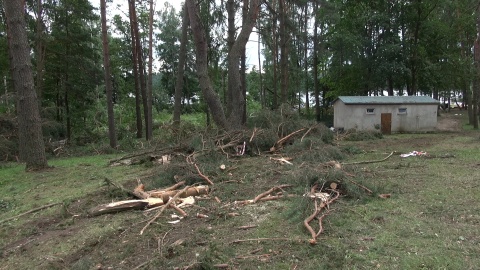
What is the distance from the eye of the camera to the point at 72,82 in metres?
20.6

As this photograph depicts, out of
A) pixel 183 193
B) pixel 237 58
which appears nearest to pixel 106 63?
pixel 237 58

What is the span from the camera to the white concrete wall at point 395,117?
22.5 meters

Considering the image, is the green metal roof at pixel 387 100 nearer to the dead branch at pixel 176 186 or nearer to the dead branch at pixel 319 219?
the dead branch at pixel 176 186

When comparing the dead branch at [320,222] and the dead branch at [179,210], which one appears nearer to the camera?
the dead branch at [320,222]

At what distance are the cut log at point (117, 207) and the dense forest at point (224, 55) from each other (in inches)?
247

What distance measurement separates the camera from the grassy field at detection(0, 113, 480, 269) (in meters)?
3.59

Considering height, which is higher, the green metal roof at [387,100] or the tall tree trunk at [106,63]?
the tall tree trunk at [106,63]

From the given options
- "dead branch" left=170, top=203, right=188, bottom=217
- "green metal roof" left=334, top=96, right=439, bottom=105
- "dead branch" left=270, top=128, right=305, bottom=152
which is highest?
"green metal roof" left=334, top=96, right=439, bottom=105

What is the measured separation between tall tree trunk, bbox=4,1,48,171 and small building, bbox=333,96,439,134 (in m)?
17.1

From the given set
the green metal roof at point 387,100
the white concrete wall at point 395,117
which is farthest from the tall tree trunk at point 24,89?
the white concrete wall at point 395,117

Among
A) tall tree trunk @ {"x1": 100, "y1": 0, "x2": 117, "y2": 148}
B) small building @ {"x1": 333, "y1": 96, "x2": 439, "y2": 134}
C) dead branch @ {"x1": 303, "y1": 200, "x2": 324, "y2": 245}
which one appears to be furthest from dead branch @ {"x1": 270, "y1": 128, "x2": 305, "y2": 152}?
small building @ {"x1": 333, "y1": 96, "x2": 439, "y2": 134}

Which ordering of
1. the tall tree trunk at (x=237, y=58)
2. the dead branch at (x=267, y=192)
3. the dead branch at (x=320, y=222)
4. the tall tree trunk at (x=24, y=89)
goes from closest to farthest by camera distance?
1. the dead branch at (x=320, y=222)
2. the dead branch at (x=267, y=192)
3. the tall tree trunk at (x=24, y=89)
4. the tall tree trunk at (x=237, y=58)

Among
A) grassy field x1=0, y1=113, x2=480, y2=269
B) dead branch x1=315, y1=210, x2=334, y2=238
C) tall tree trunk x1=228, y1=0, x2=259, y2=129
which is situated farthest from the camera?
tall tree trunk x1=228, y1=0, x2=259, y2=129

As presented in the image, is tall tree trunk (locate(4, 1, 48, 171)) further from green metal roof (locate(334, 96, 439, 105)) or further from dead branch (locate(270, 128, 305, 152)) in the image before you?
green metal roof (locate(334, 96, 439, 105))
